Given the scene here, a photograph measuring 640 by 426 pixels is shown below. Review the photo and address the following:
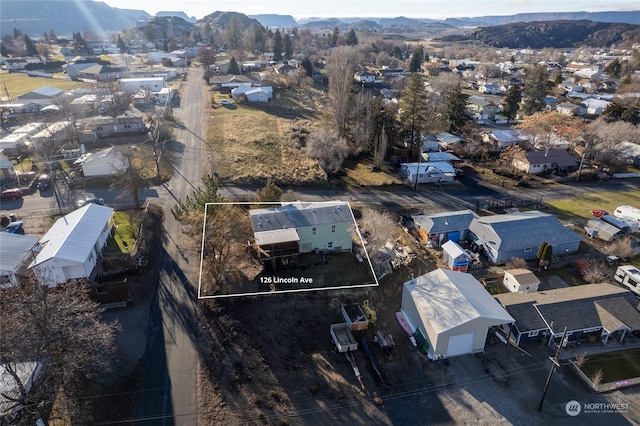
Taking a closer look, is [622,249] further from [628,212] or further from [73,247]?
[73,247]

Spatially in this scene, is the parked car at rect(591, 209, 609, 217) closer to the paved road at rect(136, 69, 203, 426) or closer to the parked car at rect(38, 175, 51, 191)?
the paved road at rect(136, 69, 203, 426)

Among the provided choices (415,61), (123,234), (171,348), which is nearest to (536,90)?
(415,61)

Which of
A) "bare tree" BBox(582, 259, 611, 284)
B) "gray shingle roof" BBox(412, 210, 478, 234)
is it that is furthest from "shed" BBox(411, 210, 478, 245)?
"bare tree" BBox(582, 259, 611, 284)

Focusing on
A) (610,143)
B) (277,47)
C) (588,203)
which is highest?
(277,47)

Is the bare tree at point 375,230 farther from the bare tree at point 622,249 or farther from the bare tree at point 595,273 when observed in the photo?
the bare tree at point 622,249

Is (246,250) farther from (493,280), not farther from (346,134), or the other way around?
(346,134)

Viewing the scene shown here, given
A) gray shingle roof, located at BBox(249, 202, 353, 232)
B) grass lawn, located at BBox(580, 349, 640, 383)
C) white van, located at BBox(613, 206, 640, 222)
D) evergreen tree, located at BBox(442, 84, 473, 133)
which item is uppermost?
evergreen tree, located at BBox(442, 84, 473, 133)
